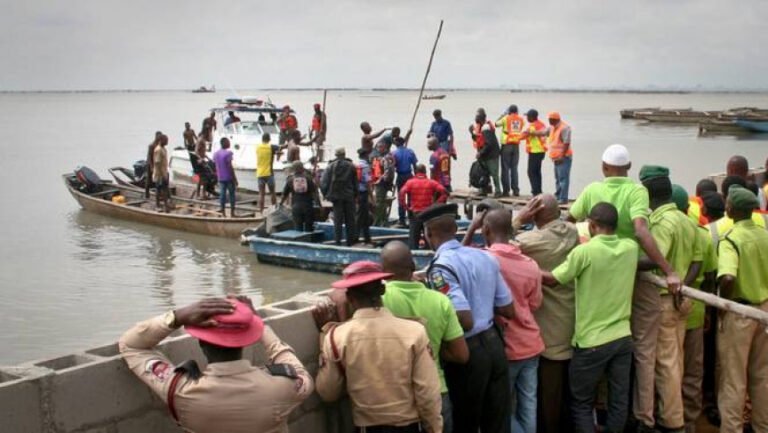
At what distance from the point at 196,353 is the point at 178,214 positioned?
15.4 meters

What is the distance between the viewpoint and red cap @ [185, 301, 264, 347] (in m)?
3.23

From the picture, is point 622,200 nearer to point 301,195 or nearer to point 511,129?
point 301,195

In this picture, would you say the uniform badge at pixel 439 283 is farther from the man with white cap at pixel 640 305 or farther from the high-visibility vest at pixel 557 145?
the high-visibility vest at pixel 557 145

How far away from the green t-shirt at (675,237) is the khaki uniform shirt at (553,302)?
62cm

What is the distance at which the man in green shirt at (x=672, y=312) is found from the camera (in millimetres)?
5188

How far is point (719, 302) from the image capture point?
4723mm

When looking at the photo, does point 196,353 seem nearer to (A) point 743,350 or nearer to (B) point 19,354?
(A) point 743,350

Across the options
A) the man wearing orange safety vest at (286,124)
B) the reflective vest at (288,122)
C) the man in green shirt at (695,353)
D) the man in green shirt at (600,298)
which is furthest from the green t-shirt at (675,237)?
the reflective vest at (288,122)

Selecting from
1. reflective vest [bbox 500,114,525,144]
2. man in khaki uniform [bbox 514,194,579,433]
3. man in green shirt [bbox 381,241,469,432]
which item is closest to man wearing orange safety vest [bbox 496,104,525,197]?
reflective vest [bbox 500,114,525,144]

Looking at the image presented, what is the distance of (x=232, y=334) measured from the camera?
3.28 meters

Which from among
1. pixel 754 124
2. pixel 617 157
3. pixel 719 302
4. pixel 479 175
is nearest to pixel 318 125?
pixel 479 175

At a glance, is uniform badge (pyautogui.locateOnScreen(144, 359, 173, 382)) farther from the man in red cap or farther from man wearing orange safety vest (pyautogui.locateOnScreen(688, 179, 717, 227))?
the man in red cap

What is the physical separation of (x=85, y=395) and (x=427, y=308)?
1.65 meters

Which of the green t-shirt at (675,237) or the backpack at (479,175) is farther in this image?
the backpack at (479,175)
